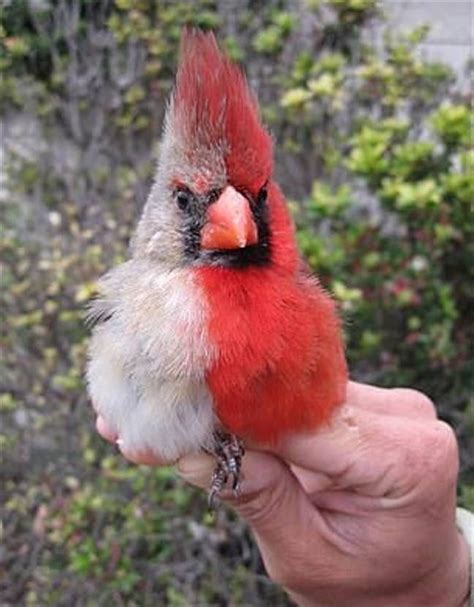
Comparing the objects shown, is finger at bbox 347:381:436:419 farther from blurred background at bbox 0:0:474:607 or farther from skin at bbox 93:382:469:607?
blurred background at bbox 0:0:474:607

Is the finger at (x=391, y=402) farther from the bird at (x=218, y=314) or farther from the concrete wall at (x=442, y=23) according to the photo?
the concrete wall at (x=442, y=23)

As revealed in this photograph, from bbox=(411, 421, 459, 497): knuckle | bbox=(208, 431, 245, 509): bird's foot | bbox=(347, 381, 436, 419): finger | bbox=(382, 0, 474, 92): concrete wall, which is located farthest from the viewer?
bbox=(382, 0, 474, 92): concrete wall

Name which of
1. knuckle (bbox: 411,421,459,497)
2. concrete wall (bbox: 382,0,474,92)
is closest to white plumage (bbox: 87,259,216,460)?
knuckle (bbox: 411,421,459,497)

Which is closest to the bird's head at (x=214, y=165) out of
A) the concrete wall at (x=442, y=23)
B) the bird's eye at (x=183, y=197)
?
the bird's eye at (x=183, y=197)

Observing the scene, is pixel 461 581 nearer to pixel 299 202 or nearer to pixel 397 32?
pixel 299 202

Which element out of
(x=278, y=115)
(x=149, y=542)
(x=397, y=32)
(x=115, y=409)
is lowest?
(x=149, y=542)

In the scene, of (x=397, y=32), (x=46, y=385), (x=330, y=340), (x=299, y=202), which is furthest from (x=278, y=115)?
(x=330, y=340)
